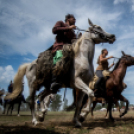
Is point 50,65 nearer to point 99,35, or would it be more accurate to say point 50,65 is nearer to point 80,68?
point 80,68

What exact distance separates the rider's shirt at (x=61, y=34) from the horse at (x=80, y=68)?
1.37 feet

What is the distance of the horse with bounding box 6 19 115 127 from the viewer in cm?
455

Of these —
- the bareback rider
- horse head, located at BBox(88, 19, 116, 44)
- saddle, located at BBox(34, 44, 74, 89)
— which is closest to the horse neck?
horse head, located at BBox(88, 19, 116, 44)

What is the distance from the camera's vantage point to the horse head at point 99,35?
5289 mm

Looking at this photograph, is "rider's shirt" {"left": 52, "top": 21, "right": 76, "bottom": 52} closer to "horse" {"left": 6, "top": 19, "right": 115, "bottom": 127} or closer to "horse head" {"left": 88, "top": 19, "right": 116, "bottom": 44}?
"horse" {"left": 6, "top": 19, "right": 115, "bottom": 127}

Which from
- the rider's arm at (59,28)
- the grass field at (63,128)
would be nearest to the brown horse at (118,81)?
the grass field at (63,128)

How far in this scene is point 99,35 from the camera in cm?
532

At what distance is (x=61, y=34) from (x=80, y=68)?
4.74 ft

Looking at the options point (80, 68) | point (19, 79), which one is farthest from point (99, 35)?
point (19, 79)

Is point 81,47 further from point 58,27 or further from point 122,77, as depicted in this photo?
point 122,77

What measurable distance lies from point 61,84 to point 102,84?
111 inches

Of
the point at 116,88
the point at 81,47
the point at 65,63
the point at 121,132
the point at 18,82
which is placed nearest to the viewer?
the point at 121,132

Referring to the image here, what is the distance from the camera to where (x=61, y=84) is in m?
5.14

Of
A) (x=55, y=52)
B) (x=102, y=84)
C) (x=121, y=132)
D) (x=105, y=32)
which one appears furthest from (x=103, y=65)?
(x=121, y=132)
